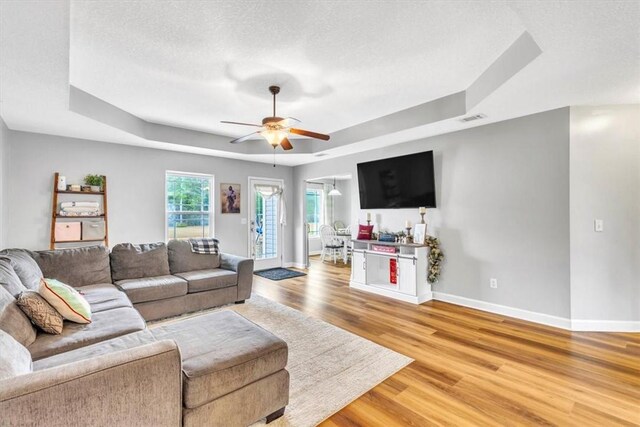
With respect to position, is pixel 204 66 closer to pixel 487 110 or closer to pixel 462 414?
pixel 487 110

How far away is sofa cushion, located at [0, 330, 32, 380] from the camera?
3.97ft

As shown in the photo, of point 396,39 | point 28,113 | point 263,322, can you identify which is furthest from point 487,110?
point 28,113

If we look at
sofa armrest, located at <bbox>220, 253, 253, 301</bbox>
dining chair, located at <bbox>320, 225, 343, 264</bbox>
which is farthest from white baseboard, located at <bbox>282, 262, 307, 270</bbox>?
sofa armrest, located at <bbox>220, 253, 253, 301</bbox>

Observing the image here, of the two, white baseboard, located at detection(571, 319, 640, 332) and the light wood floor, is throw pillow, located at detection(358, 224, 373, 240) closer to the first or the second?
the light wood floor

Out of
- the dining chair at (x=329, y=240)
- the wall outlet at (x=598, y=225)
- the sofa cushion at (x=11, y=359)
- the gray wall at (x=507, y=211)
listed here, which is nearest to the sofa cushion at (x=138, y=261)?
the sofa cushion at (x=11, y=359)

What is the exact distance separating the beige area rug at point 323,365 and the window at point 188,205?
2.29 meters

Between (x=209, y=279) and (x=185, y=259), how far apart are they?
2.01 feet

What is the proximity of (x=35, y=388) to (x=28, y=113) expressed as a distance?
3.59 metres

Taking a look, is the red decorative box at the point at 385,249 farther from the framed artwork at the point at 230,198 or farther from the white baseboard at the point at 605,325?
the framed artwork at the point at 230,198

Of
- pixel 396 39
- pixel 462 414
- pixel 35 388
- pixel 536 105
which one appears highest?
pixel 396 39

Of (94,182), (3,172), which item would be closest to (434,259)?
(94,182)

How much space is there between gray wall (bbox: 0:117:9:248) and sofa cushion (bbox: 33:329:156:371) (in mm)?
2986

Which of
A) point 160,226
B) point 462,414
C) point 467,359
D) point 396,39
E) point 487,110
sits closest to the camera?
point 462,414

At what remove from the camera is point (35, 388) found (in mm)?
1113
